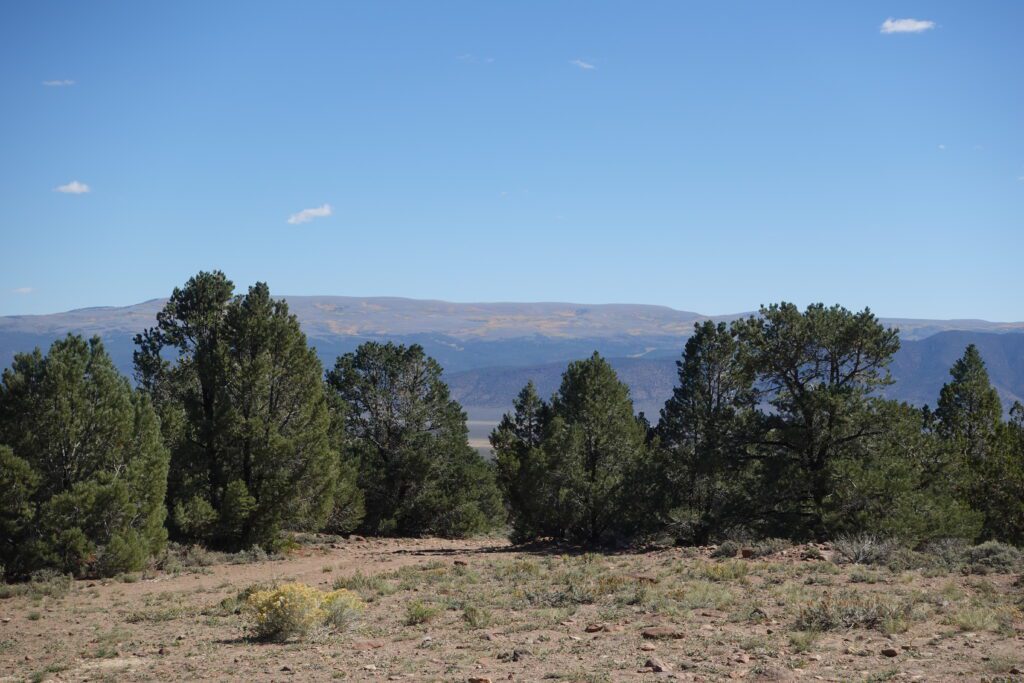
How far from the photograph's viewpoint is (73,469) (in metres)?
24.1

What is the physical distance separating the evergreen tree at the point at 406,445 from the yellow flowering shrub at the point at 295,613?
2714 cm

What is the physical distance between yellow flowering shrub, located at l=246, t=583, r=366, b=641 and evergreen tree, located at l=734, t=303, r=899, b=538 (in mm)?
15949

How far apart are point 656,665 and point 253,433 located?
22020 millimetres

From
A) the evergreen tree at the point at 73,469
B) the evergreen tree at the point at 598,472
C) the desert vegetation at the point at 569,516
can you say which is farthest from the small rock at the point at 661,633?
the evergreen tree at the point at 73,469

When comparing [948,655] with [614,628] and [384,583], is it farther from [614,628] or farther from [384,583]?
[384,583]

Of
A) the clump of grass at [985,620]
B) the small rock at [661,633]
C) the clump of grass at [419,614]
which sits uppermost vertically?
the clump of grass at [985,620]

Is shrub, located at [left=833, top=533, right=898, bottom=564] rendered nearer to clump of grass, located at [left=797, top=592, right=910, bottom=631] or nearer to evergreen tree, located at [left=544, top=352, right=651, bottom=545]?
clump of grass, located at [left=797, top=592, right=910, bottom=631]

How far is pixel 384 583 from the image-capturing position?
19203mm

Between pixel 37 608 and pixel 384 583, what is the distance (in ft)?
25.1

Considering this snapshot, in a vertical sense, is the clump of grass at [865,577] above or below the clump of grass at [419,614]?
above

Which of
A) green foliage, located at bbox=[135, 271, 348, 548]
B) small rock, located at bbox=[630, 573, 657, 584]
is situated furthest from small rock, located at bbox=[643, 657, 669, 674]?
green foliage, located at bbox=[135, 271, 348, 548]

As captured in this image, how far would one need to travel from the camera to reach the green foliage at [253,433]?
98.0 ft

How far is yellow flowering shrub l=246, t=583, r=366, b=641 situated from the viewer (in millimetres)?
13758

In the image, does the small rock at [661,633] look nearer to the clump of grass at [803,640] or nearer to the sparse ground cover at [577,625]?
the sparse ground cover at [577,625]
